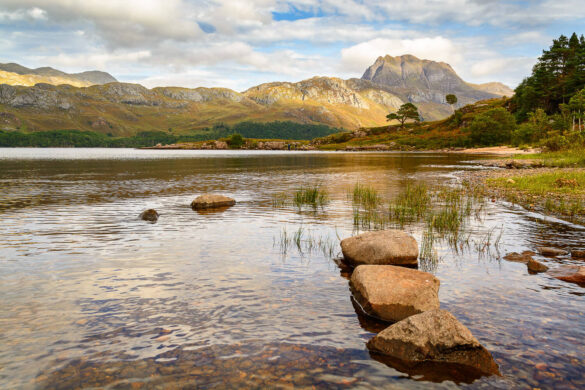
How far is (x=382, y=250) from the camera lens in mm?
13391

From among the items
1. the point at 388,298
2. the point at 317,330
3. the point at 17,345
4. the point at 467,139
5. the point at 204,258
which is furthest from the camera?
the point at 467,139

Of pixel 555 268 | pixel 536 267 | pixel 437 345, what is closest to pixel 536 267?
pixel 536 267

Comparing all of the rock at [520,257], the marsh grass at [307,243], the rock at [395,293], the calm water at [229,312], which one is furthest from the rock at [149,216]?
the rock at [520,257]

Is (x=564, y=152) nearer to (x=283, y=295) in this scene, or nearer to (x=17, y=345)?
(x=283, y=295)

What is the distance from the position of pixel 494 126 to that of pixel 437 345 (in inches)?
5564

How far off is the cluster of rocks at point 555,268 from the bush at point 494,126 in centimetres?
12792

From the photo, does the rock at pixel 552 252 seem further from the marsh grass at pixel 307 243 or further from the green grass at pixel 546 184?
the green grass at pixel 546 184

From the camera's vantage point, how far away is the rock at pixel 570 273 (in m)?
11.5

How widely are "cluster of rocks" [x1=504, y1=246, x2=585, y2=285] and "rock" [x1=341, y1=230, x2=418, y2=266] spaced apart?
158 inches

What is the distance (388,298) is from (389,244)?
14.0 feet

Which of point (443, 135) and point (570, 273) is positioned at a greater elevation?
point (443, 135)

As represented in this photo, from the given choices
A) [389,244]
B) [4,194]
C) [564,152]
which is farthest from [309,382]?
[564,152]

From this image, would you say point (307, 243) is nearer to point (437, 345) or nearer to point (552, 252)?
point (437, 345)

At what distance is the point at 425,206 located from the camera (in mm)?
25156
